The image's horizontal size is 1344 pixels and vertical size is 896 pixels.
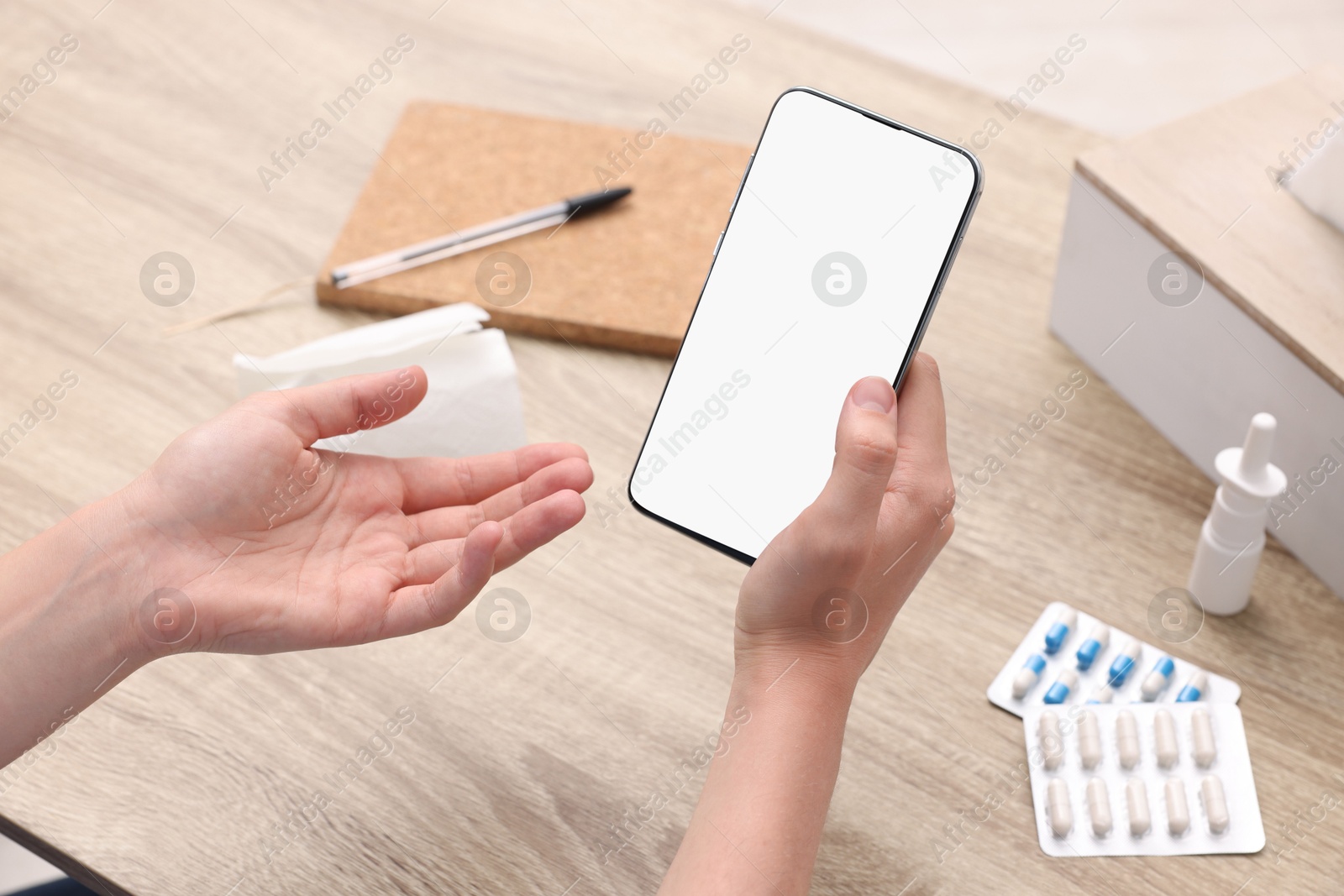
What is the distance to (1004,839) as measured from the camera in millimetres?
745

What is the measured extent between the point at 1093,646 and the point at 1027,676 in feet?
0.19

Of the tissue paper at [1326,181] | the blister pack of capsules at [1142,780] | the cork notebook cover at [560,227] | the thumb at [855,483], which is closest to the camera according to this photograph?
the thumb at [855,483]

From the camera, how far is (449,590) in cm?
76

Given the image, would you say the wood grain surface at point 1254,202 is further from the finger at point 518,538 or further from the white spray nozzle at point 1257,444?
the finger at point 518,538

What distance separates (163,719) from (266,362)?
11.8 inches

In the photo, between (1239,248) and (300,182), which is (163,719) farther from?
(1239,248)

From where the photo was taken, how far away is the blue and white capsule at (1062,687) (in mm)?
799

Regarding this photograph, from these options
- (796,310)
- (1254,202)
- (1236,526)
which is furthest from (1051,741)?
(1254,202)

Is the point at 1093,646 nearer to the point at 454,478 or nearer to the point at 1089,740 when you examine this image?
the point at 1089,740

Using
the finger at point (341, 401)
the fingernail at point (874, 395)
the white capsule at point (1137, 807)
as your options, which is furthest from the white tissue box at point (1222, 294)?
the finger at point (341, 401)

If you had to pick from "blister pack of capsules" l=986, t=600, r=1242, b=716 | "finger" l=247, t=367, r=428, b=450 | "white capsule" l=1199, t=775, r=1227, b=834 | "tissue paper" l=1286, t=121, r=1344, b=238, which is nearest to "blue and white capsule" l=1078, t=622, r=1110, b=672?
"blister pack of capsules" l=986, t=600, r=1242, b=716

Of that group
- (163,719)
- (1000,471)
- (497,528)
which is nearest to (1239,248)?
(1000,471)

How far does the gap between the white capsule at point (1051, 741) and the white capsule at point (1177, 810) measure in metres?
0.07

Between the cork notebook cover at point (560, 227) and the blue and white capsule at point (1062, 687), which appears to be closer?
the blue and white capsule at point (1062, 687)
